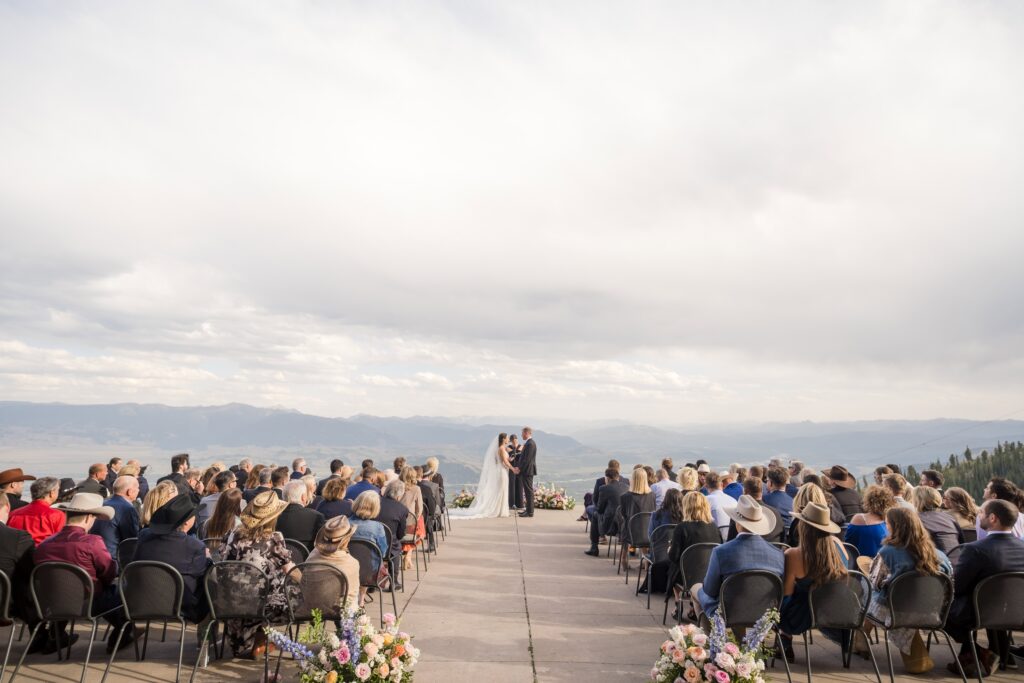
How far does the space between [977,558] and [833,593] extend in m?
1.41

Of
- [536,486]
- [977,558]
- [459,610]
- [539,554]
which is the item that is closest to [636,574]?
[539,554]

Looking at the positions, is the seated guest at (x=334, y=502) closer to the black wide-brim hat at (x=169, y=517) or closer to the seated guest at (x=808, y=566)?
the black wide-brim hat at (x=169, y=517)

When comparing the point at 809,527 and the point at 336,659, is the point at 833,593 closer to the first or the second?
the point at 809,527

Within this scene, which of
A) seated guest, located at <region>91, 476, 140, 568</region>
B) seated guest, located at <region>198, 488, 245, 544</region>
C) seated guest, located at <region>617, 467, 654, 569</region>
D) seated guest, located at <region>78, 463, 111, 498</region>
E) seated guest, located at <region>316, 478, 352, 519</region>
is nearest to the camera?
seated guest, located at <region>198, 488, 245, 544</region>

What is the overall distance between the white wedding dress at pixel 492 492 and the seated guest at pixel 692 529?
10313mm

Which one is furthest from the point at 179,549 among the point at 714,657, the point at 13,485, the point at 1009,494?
the point at 1009,494

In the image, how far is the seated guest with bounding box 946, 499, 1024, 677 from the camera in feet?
17.6

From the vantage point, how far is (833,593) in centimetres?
511

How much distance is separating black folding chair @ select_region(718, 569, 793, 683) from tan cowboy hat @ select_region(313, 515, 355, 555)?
3.20 metres

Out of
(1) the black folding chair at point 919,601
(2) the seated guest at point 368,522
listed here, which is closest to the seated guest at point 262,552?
(2) the seated guest at point 368,522

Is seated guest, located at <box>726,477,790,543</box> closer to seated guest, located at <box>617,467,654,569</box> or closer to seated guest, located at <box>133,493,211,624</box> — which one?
seated guest, located at <box>617,467,654,569</box>

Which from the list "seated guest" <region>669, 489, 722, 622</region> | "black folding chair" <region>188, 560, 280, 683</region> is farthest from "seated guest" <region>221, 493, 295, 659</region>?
"seated guest" <region>669, 489, 722, 622</region>

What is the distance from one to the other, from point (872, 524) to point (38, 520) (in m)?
8.52

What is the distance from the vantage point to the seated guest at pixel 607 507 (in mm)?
11031
